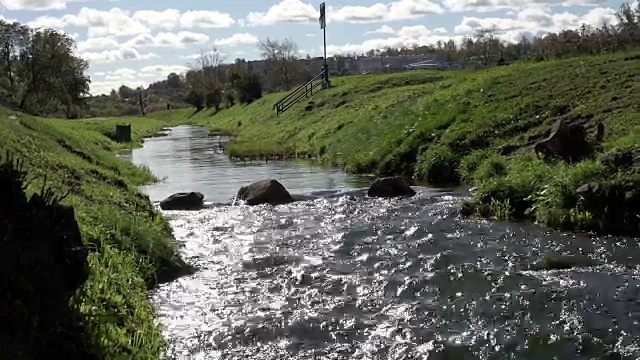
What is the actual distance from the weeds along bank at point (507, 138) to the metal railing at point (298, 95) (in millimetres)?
15755

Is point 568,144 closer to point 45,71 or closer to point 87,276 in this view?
point 87,276

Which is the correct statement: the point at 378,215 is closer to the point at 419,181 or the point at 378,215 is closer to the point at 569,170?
the point at 569,170

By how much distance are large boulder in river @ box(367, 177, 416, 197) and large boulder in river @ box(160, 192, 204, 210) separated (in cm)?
462

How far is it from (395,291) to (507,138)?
1305 centimetres

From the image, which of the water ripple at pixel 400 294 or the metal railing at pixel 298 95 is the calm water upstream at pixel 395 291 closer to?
the water ripple at pixel 400 294

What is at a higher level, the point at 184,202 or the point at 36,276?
the point at 36,276

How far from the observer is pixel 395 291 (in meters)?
10.3

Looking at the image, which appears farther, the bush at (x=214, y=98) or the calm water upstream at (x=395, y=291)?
the bush at (x=214, y=98)

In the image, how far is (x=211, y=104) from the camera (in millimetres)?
108562

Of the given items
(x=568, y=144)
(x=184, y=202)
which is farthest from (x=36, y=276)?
(x=568, y=144)

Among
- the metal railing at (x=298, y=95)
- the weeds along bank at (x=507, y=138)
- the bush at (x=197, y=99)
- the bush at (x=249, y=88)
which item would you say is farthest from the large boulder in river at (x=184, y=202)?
the bush at (x=197, y=99)

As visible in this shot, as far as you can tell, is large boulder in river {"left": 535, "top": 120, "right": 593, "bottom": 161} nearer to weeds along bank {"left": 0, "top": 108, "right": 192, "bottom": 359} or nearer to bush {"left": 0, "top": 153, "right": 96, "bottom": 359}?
weeds along bank {"left": 0, "top": 108, "right": 192, "bottom": 359}

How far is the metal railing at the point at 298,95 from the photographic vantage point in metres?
56.9

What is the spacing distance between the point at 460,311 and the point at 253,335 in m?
2.72
